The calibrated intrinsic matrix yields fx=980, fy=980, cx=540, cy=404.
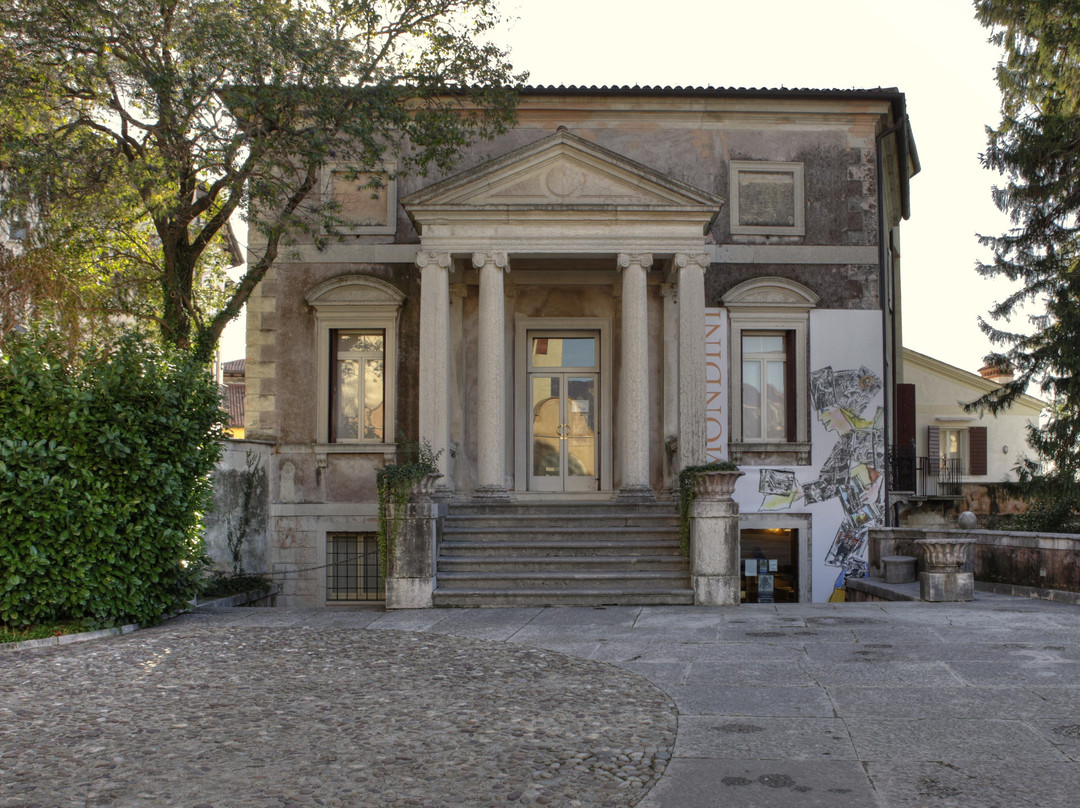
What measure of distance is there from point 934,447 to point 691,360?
22.9 metres

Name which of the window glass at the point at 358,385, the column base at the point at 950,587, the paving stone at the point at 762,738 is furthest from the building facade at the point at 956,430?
the paving stone at the point at 762,738

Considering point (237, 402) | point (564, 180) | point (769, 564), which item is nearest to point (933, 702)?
point (564, 180)

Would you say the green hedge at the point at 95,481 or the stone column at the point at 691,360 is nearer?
the green hedge at the point at 95,481

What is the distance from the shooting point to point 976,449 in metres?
34.8

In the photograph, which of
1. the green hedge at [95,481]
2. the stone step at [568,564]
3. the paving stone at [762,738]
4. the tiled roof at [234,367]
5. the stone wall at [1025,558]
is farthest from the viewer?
the tiled roof at [234,367]

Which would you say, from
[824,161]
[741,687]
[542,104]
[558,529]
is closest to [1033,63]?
[824,161]

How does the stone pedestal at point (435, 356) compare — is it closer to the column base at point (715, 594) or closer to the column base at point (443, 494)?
the column base at point (443, 494)

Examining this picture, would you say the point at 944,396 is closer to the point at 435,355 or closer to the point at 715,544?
the point at 715,544

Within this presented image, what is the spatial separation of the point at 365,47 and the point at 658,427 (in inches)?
300

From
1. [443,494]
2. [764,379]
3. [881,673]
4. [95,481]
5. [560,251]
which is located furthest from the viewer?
[764,379]

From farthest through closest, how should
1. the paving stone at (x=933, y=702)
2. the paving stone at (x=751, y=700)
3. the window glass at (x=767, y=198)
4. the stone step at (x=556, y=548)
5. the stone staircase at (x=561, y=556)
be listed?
the window glass at (x=767, y=198), the stone step at (x=556, y=548), the stone staircase at (x=561, y=556), the paving stone at (x=751, y=700), the paving stone at (x=933, y=702)

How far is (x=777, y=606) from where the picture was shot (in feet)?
39.1

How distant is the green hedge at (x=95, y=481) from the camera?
9.41 meters

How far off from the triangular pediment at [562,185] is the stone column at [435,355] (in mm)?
902
